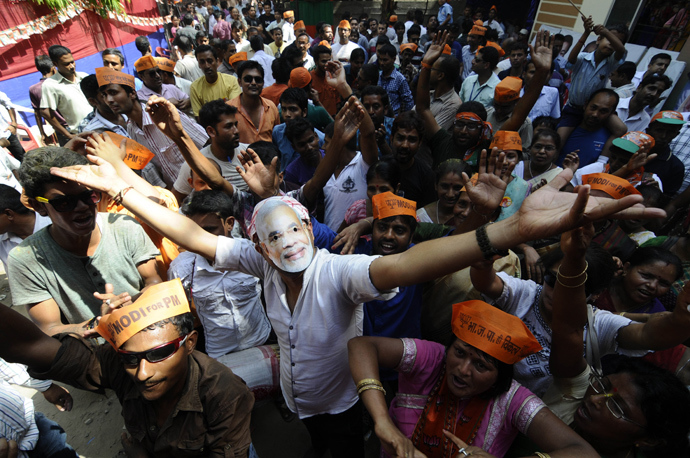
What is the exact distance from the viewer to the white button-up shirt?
66.9 inches

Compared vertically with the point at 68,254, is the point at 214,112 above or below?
above

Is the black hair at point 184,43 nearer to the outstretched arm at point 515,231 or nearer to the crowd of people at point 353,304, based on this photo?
the crowd of people at point 353,304

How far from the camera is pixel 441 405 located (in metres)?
1.73

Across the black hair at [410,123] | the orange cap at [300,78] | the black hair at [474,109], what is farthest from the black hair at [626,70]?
the orange cap at [300,78]

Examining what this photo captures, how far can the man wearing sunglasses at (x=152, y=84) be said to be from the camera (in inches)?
202

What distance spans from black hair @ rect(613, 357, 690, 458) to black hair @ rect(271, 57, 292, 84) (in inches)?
237

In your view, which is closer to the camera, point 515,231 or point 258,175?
point 515,231

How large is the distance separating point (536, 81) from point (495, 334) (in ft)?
10.4

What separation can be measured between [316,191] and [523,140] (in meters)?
3.00

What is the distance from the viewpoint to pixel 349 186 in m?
3.37

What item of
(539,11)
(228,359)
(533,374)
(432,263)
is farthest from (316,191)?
(539,11)

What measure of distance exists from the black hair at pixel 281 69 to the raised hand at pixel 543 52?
3.82m

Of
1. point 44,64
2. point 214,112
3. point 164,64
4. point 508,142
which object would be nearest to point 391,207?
point 508,142

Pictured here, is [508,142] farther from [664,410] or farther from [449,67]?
[664,410]
